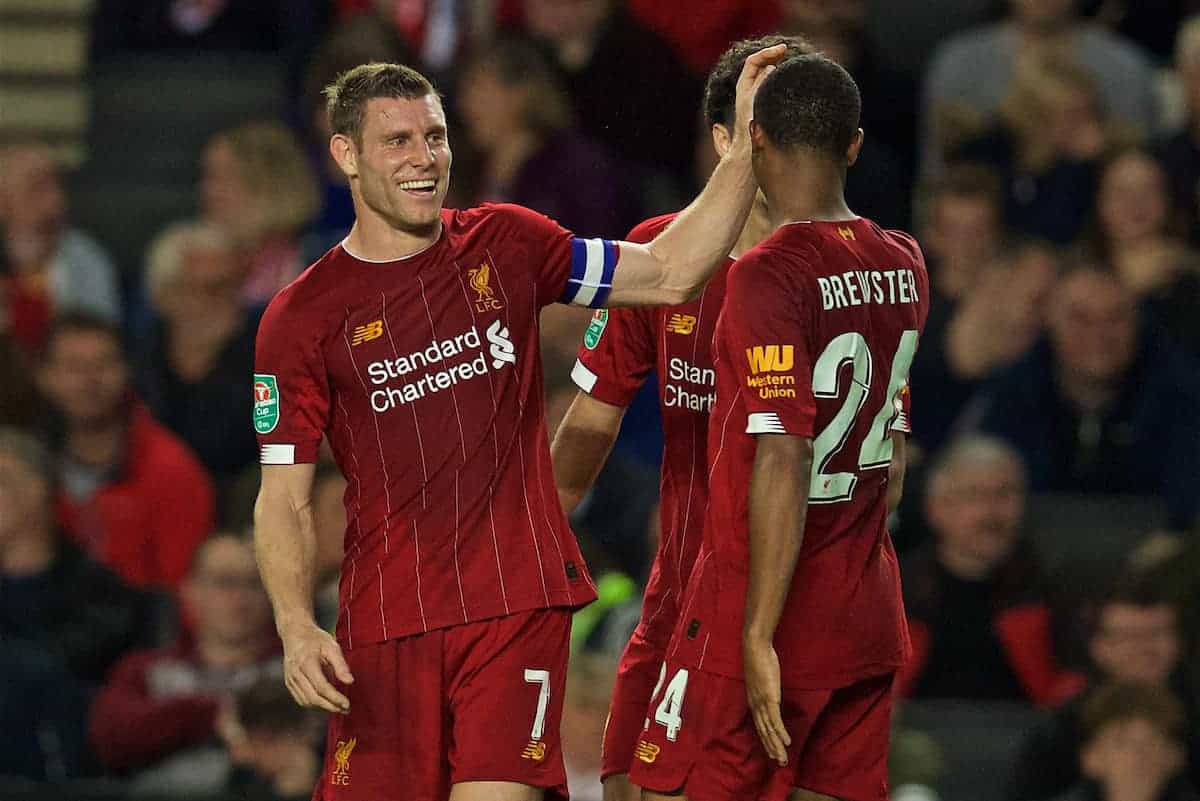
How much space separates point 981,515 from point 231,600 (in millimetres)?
2627

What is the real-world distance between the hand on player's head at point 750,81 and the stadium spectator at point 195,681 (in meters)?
3.52

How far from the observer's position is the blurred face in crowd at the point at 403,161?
545cm

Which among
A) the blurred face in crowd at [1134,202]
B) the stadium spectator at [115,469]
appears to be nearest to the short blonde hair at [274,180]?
the stadium spectator at [115,469]

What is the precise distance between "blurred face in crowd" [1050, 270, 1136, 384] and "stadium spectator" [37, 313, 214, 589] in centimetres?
327

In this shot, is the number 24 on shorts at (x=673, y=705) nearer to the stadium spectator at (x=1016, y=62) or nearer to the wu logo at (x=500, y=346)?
the wu logo at (x=500, y=346)

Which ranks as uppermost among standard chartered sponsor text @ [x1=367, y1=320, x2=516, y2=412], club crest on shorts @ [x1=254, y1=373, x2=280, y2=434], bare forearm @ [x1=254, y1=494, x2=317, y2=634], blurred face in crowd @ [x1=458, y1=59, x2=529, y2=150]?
blurred face in crowd @ [x1=458, y1=59, x2=529, y2=150]

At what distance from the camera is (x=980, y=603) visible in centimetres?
829

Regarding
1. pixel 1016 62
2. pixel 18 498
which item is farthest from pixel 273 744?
pixel 1016 62

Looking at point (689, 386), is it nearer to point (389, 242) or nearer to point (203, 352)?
point (389, 242)

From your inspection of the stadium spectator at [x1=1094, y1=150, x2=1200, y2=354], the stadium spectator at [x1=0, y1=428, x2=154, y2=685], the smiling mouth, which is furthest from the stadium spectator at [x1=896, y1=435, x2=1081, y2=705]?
the smiling mouth

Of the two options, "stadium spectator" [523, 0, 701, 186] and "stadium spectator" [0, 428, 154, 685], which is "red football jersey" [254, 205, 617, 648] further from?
"stadium spectator" [523, 0, 701, 186]

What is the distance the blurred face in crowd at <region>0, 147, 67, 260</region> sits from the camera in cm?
1016

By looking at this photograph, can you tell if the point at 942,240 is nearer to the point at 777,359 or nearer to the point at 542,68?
the point at 542,68

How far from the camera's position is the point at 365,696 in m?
5.50
